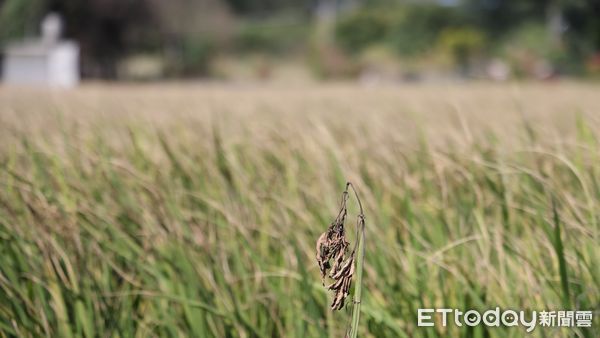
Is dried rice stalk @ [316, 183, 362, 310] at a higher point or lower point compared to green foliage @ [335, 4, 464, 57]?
lower

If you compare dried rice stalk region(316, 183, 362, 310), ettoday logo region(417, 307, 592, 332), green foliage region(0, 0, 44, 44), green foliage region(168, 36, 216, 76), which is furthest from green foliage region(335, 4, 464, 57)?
dried rice stalk region(316, 183, 362, 310)

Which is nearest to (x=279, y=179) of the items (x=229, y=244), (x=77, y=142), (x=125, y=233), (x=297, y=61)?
(x=229, y=244)

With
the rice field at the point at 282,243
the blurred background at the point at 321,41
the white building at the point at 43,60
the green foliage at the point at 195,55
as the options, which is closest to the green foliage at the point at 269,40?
the blurred background at the point at 321,41

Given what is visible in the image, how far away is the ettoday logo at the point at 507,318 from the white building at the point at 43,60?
17.6 meters

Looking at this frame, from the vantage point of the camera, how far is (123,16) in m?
22.4

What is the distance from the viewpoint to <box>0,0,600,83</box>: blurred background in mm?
18062

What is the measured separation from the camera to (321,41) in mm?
33188

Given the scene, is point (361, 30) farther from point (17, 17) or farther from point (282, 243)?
point (282, 243)

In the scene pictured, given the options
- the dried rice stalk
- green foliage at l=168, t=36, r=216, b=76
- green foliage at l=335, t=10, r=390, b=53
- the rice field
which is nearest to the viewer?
the dried rice stalk

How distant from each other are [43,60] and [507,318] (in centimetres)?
1842

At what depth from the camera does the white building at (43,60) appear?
17.8 meters

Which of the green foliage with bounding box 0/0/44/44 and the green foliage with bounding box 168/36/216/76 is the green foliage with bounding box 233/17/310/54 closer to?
the green foliage with bounding box 168/36/216/76

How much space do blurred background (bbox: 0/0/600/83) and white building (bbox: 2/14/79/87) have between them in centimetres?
9

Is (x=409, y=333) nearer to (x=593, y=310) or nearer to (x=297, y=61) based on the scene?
(x=593, y=310)
